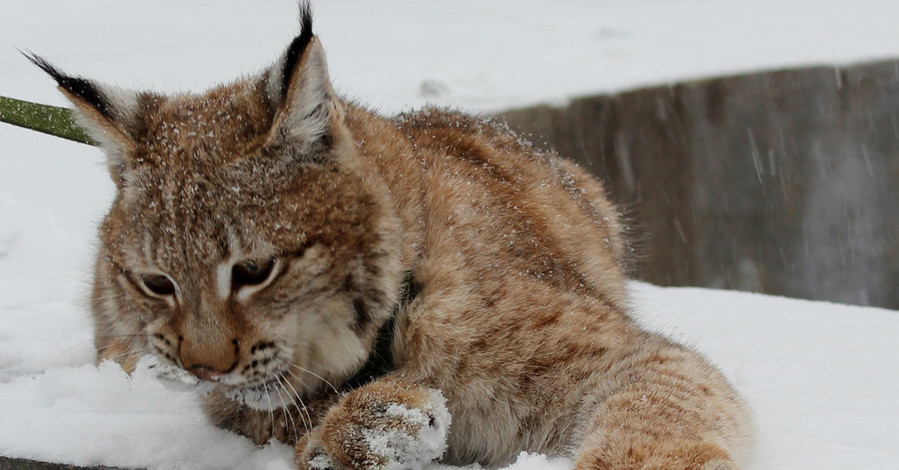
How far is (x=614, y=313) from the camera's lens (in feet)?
11.4

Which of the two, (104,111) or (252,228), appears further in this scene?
(104,111)

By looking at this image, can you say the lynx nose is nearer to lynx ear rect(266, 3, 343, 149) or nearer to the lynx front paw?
the lynx front paw

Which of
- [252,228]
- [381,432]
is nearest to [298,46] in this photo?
[252,228]

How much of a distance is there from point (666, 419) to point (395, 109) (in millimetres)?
6336

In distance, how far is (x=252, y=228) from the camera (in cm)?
288

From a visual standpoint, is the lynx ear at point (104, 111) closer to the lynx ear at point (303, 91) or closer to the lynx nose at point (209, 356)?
the lynx ear at point (303, 91)

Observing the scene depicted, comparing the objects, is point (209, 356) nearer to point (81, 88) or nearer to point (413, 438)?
point (413, 438)

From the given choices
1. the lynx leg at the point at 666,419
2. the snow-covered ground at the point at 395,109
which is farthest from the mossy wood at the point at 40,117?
the lynx leg at the point at 666,419

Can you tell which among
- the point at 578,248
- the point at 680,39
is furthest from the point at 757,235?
the point at 578,248

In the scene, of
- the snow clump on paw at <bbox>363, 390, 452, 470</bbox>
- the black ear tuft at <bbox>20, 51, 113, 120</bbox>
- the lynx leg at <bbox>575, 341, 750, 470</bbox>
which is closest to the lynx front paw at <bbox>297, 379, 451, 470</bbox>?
the snow clump on paw at <bbox>363, 390, 452, 470</bbox>

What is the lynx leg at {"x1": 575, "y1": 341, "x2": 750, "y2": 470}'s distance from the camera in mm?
2623

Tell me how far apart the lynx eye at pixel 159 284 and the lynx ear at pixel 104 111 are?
42cm

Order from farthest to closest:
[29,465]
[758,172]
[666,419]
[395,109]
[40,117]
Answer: [758,172], [395,109], [40,117], [29,465], [666,419]

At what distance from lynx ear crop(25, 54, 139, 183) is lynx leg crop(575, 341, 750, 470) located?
5.90 ft
